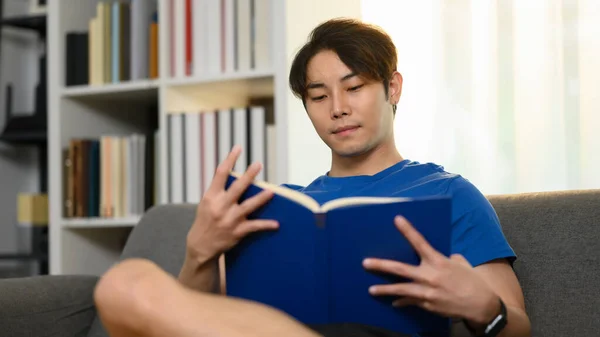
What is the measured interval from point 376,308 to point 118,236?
188 cm

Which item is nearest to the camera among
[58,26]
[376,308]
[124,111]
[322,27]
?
[376,308]

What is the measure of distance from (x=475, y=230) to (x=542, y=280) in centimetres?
27

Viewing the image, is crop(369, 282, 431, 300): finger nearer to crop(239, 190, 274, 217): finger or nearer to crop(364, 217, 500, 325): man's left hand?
crop(364, 217, 500, 325): man's left hand

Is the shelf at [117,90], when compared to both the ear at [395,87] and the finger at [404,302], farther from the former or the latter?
the finger at [404,302]

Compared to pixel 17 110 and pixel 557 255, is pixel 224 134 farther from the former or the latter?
pixel 17 110

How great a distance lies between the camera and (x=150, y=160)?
2.63 metres

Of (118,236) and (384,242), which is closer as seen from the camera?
(384,242)

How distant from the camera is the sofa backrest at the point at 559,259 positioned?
146 cm

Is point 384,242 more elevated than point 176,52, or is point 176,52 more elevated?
point 176,52

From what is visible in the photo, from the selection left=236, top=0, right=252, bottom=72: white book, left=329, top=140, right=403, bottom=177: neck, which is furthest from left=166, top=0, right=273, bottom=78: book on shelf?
left=329, top=140, right=403, bottom=177: neck

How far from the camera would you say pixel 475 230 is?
4.32ft

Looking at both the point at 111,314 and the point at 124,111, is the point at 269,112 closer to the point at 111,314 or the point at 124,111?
the point at 124,111

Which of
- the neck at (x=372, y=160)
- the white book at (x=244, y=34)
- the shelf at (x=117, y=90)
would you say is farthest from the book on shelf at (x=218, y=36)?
the neck at (x=372, y=160)

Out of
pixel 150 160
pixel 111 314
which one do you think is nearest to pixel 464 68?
pixel 150 160
